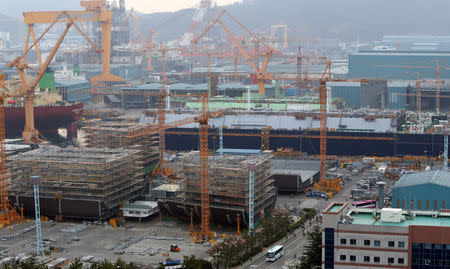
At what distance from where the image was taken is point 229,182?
112ft

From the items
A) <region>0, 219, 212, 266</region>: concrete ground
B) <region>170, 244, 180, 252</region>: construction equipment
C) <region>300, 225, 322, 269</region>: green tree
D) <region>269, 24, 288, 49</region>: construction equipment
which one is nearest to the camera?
<region>300, 225, 322, 269</region>: green tree

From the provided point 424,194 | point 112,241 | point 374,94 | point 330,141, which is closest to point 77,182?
point 112,241

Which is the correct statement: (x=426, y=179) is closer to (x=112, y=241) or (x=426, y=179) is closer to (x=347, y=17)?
(x=112, y=241)

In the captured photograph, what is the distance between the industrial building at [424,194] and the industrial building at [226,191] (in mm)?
5857

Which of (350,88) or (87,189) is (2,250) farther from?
(350,88)

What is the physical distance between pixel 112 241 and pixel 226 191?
5.40 metres

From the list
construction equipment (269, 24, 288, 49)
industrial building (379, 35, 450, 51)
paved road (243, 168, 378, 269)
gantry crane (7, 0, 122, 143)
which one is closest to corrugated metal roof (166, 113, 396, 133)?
paved road (243, 168, 378, 269)

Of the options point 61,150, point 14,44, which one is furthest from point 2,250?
point 14,44

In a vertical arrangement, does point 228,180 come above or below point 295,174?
above

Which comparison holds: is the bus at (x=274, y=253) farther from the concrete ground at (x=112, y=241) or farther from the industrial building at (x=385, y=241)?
the industrial building at (x=385, y=241)

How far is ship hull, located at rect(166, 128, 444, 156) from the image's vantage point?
164 feet

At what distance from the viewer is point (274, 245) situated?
31.7 m

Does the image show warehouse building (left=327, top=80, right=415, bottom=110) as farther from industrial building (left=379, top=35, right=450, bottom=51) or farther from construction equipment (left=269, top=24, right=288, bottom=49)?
construction equipment (left=269, top=24, right=288, bottom=49)

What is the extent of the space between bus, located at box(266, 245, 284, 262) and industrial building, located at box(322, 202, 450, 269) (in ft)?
20.7
